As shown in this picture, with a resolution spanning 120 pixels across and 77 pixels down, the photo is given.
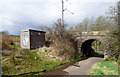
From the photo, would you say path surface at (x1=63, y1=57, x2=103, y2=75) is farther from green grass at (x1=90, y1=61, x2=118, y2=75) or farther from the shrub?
the shrub

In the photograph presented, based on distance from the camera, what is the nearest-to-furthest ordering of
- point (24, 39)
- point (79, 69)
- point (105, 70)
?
point (105, 70) < point (79, 69) < point (24, 39)

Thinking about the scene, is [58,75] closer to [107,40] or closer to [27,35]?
[107,40]

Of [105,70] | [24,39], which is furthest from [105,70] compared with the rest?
[24,39]

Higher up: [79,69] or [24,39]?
[24,39]

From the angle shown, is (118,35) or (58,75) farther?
(118,35)

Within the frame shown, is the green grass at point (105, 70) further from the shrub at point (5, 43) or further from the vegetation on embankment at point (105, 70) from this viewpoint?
the shrub at point (5, 43)

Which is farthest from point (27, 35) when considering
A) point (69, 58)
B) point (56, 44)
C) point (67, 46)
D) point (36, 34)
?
point (69, 58)

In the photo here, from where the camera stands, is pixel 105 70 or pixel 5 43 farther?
pixel 5 43

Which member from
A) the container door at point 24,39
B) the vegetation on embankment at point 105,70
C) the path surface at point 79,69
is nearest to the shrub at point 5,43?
the container door at point 24,39

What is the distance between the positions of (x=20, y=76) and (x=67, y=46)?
667cm

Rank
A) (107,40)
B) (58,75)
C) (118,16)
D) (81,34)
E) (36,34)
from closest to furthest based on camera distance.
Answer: (58,75) < (118,16) < (107,40) < (81,34) < (36,34)

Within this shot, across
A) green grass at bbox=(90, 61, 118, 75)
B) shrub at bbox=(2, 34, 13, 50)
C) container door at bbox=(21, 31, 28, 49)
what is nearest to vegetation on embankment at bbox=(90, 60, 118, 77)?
green grass at bbox=(90, 61, 118, 75)

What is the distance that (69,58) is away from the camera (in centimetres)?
1021

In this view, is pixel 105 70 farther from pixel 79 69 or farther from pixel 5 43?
pixel 5 43
